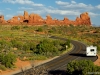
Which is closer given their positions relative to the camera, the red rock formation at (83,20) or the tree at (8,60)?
the tree at (8,60)

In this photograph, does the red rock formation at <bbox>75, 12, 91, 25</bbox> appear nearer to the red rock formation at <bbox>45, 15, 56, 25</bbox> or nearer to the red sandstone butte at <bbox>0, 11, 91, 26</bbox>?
the red sandstone butte at <bbox>0, 11, 91, 26</bbox>

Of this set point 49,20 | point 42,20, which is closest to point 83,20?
point 49,20

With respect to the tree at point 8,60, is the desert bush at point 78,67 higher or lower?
higher

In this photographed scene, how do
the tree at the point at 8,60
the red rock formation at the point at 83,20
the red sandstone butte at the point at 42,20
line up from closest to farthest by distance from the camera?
the tree at the point at 8,60
the red sandstone butte at the point at 42,20
the red rock formation at the point at 83,20

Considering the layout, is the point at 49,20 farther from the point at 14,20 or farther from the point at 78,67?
the point at 78,67

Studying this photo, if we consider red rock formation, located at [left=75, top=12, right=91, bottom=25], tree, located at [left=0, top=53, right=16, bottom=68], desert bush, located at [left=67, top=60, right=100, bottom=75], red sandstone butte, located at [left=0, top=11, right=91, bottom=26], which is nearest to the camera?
desert bush, located at [left=67, top=60, right=100, bottom=75]

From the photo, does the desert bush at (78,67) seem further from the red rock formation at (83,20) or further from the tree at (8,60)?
the red rock formation at (83,20)

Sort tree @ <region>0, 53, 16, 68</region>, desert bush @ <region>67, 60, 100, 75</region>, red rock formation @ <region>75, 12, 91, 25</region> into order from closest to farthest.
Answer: desert bush @ <region>67, 60, 100, 75</region> < tree @ <region>0, 53, 16, 68</region> < red rock formation @ <region>75, 12, 91, 25</region>

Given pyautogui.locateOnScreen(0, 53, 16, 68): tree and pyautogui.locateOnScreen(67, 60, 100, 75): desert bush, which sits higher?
pyautogui.locateOnScreen(67, 60, 100, 75): desert bush

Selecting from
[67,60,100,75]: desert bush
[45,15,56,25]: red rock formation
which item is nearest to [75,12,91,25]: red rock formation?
[45,15,56,25]: red rock formation

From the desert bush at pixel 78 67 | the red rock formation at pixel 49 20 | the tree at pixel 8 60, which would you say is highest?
the red rock formation at pixel 49 20

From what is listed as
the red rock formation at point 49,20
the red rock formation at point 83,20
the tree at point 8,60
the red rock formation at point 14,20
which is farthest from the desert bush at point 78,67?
the red rock formation at point 83,20

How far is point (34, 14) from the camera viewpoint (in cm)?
17188

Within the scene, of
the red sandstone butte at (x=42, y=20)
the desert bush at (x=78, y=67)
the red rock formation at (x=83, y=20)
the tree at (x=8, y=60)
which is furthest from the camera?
the red rock formation at (x=83, y=20)
